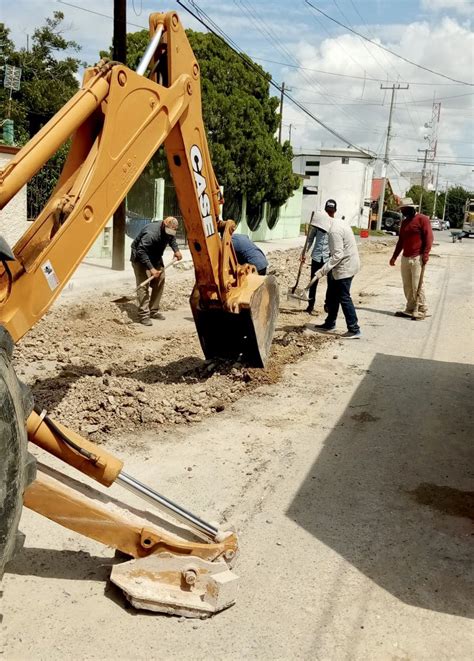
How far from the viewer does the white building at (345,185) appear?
60.1m

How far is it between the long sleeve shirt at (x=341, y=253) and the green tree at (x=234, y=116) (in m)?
12.3

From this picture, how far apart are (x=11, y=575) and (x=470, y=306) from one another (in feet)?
37.6

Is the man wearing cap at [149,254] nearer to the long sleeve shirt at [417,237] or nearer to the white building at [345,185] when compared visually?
the long sleeve shirt at [417,237]

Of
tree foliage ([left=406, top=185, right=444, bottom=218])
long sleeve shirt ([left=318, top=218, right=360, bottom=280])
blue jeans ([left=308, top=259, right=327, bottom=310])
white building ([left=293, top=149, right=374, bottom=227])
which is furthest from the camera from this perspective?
tree foliage ([left=406, top=185, right=444, bottom=218])

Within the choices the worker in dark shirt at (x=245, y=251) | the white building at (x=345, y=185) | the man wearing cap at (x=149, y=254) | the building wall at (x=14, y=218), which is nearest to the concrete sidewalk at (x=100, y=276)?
the man wearing cap at (x=149, y=254)

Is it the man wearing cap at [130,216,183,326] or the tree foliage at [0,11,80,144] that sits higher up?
the tree foliage at [0,11,80,144]

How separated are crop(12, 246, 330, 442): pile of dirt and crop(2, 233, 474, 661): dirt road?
0.04 m

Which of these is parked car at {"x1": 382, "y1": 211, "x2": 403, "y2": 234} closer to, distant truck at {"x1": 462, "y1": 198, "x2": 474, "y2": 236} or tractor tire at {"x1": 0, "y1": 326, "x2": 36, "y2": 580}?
distant truck at {"x1": 462, "y1": 198, "x2": 474, "y2": 236}

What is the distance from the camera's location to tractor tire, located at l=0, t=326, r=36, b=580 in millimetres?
2383

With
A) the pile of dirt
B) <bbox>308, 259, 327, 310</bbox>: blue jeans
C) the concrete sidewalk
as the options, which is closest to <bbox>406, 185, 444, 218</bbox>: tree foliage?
the concrete sidewalk

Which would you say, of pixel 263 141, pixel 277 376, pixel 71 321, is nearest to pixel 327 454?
pixel 277 376

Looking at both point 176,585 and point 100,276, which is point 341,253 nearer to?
point 100,276

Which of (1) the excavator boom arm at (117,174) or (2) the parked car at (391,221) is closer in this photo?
(1) the excavator boom arm at (117,174)

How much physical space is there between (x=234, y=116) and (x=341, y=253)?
47.0 ft
